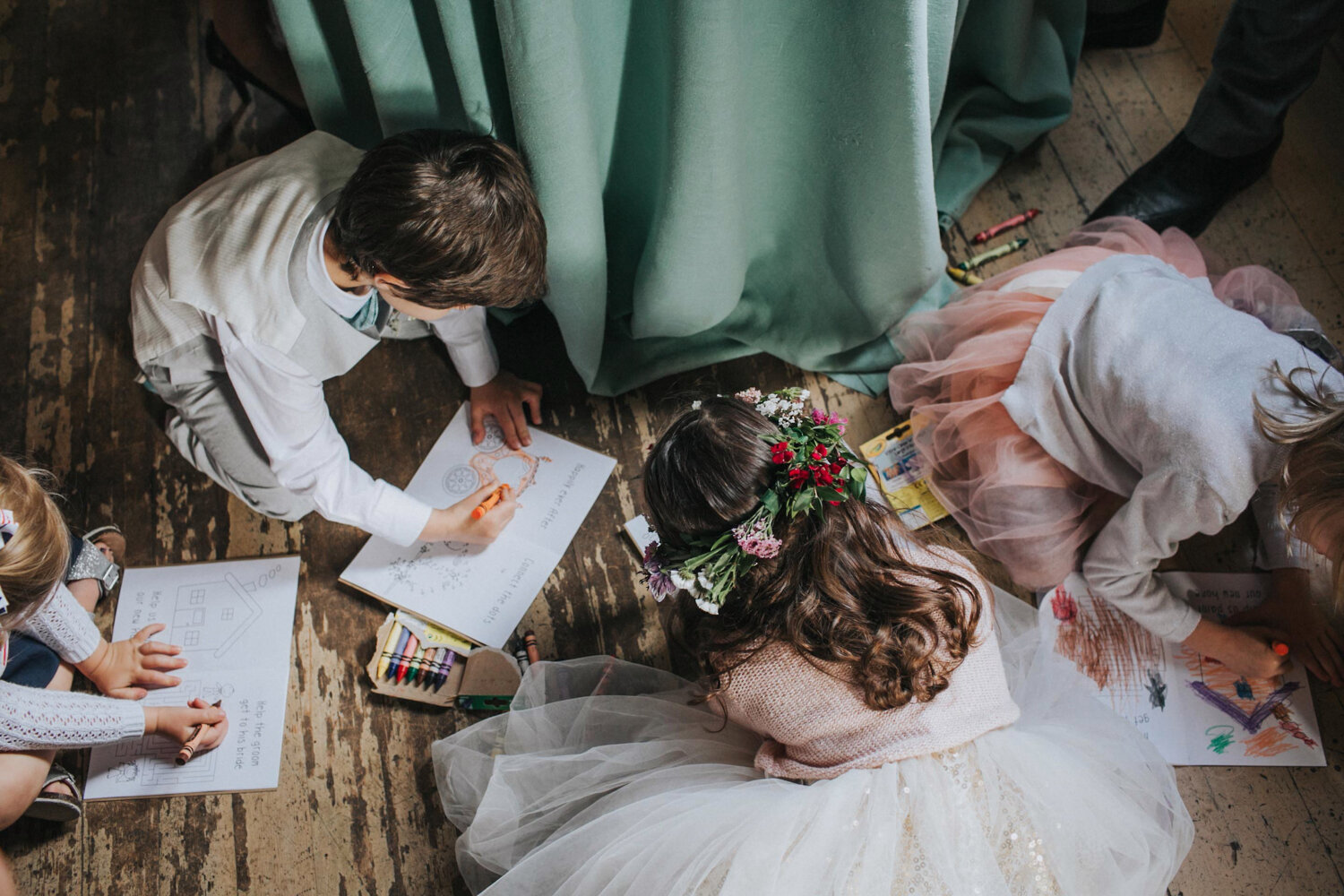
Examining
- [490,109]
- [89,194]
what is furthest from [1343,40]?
[89,194]

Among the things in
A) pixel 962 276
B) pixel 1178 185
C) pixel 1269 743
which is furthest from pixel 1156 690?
pixel 1178 185

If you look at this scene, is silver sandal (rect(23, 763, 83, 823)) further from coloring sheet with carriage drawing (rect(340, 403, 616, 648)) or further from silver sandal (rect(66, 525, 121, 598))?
coloring sheet with carriage drawing (rect(340, 403, 616, 648))

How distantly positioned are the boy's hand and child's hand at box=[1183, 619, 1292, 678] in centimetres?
94

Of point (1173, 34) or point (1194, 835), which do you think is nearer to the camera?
point (1194, 835)

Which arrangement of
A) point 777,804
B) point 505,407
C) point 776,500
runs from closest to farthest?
point 776,500
point 777,804
point 505,407

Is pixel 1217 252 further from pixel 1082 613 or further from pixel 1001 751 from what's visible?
pixel 1001 751

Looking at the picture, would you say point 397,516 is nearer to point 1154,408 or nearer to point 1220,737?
point 1154,408

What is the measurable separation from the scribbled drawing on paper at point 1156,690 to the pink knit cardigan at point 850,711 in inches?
13.9

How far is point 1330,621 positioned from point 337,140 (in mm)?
1417

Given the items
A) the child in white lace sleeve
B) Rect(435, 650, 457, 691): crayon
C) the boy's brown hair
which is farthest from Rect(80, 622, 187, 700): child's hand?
the boy's brown hair

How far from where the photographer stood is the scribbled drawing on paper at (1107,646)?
3.96ft

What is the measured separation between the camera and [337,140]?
114 cm

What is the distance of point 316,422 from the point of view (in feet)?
3.79

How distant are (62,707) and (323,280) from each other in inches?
23.3
